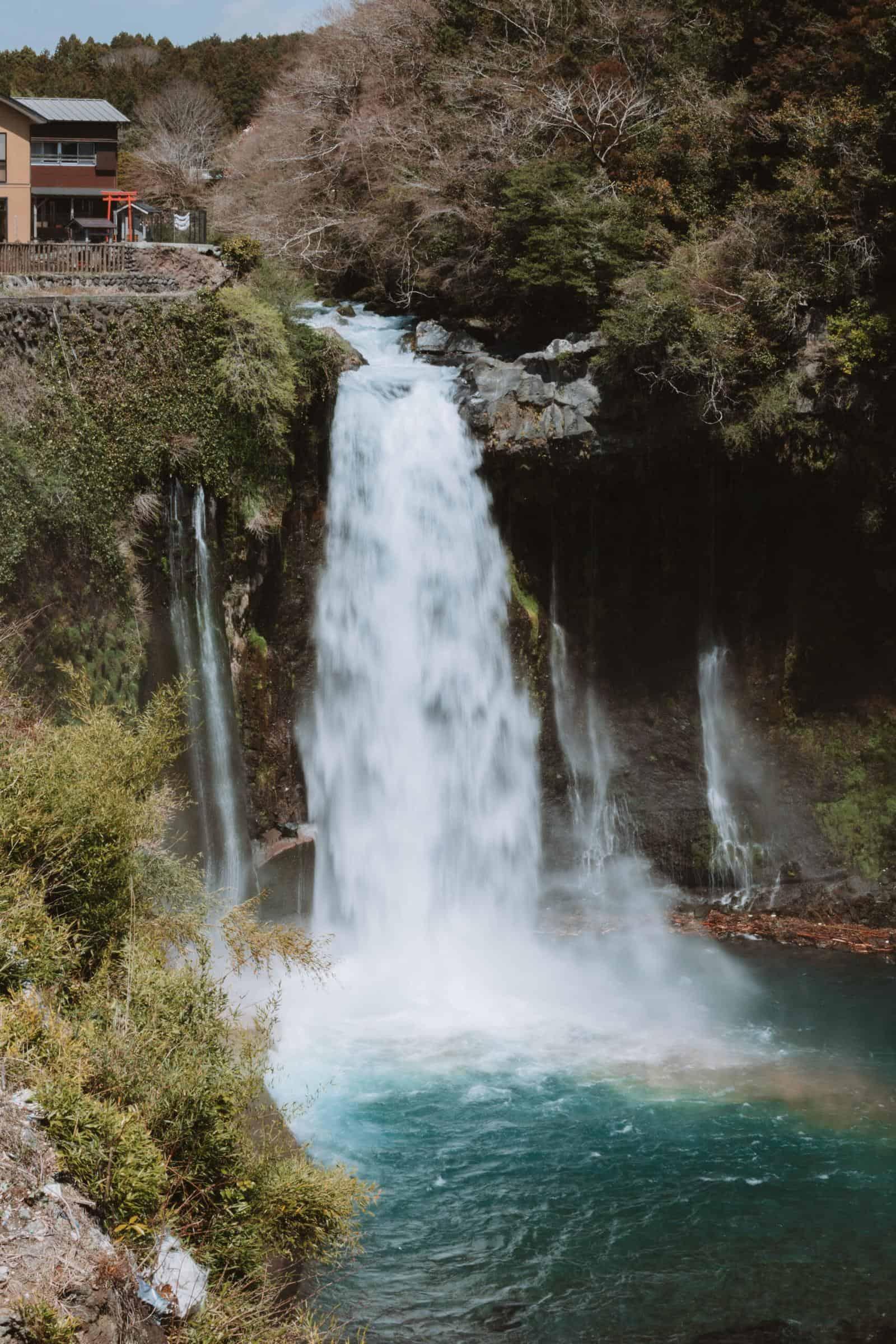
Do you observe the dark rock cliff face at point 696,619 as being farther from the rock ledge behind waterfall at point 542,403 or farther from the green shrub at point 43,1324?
the green shrub at point 43,1324

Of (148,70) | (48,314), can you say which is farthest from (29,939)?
(148,70)

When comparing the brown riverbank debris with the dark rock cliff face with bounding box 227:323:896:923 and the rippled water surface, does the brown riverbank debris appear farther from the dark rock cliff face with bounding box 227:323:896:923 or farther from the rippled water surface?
the rippled water surface

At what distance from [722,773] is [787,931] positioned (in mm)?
3021

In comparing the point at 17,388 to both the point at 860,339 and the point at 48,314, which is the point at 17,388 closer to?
the point at 48,314

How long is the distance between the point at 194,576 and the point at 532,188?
10.3m

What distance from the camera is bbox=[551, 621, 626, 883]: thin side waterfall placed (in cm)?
2327

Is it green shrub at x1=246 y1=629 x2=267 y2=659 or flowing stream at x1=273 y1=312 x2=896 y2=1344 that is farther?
green shrub at x1=246 y1=629 x2=267 y2=659

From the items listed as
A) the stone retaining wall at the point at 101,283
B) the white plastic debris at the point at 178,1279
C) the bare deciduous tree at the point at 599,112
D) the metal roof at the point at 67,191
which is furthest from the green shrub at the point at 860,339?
the metal roof at the point at 67,191

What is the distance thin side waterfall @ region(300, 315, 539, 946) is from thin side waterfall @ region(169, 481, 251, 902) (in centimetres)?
186

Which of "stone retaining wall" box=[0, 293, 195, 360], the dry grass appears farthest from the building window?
the dry grass

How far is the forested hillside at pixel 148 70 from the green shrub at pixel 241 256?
2631 centimetres

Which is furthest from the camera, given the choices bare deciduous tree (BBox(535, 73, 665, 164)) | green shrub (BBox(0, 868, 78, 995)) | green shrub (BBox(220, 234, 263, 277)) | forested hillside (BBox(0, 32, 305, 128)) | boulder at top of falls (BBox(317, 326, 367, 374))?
forested hillside (BBox(0, 32, 305, 128))

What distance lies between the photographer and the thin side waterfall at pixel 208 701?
19.1 m

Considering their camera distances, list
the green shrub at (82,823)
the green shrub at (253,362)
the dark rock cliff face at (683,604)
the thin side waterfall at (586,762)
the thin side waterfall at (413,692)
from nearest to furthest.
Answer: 1. the green shrub at (82,823)
2. the green shrub at (253,362)
3. the thin side waterfall at (413,692)
4. the dark rock cliff face at (683,604)
5. the thin side waterfall at (586,762)
